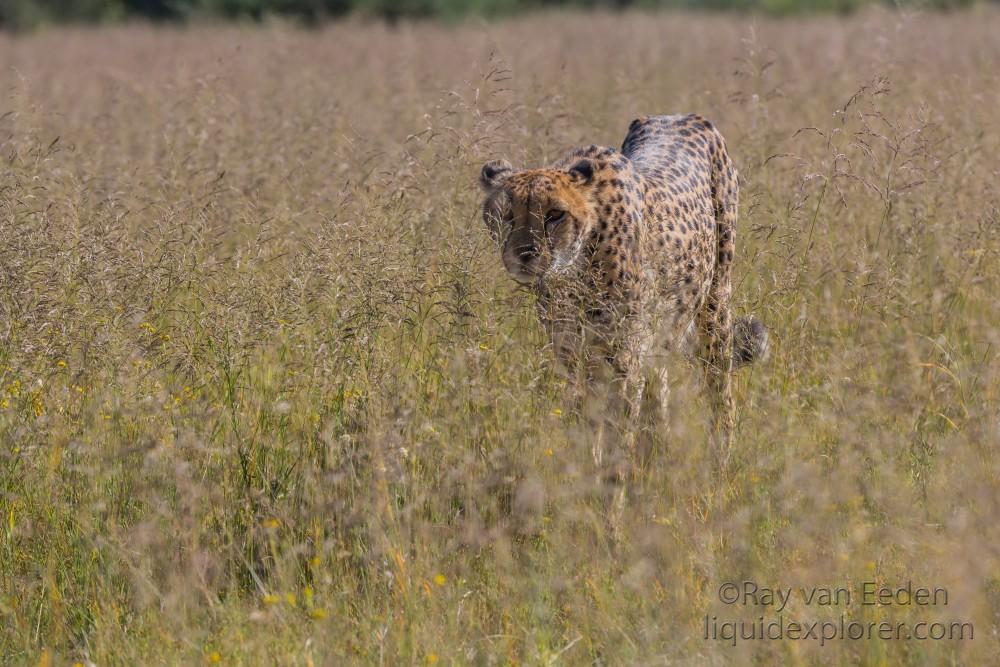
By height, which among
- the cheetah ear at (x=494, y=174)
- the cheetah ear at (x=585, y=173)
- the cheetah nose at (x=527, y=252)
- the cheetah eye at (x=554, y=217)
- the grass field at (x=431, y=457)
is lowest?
the grass field at (x=431, y=457)

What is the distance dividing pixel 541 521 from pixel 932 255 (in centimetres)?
288

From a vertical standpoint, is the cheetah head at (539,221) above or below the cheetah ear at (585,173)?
below

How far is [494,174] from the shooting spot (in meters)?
4.16

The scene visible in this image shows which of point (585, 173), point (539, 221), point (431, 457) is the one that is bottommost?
point (431, 457)

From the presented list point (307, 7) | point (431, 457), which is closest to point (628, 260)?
point (431, 457)

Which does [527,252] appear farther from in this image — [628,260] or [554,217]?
[628,260]

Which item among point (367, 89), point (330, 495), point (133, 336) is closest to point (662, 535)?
point (330, 495)

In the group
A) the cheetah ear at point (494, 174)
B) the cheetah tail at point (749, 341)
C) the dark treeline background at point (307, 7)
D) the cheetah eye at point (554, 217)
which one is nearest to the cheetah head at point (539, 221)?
the cheetah eye at point (554, 217)

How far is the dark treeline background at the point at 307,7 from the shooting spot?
24.5m

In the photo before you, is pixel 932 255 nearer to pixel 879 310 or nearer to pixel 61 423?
pixel 879 310

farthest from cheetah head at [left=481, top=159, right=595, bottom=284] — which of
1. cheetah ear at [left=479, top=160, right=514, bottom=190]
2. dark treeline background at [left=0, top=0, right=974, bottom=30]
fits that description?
dark treeline background at [left=0, top=0, right=974, bottom=30]

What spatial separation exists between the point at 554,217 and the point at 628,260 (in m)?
0.34

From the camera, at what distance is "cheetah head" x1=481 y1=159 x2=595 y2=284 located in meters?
3.72

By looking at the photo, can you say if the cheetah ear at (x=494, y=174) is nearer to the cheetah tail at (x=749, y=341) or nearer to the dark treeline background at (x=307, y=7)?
the cheetah tail at (x=749, y=341)
